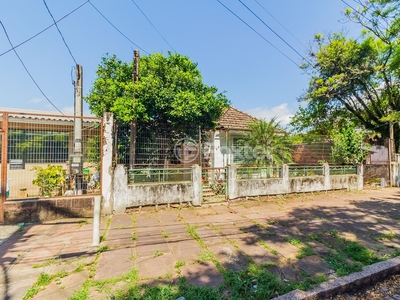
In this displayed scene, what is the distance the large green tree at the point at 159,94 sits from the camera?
21.0 ft

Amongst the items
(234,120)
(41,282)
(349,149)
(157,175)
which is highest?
(234,120)

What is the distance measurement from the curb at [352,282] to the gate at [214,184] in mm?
4205

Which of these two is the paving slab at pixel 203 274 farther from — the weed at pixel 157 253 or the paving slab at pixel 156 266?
the weed at pixel 157 253

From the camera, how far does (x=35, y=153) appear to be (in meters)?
4.98

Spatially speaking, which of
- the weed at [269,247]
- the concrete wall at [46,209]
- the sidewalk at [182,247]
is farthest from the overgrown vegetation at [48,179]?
the weed at [269,247]

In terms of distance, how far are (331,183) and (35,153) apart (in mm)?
10175

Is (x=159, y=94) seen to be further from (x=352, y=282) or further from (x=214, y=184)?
(x=352, y=282)

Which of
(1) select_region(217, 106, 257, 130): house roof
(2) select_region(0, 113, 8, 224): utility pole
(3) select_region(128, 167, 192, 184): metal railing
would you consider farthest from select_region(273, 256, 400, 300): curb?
(1) select_region(217, 106, 257, 130): house roof

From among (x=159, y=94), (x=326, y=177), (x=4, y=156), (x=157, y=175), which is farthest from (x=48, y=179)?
(x=326, y=177)

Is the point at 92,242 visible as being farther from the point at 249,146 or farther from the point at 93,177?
the point at 249,146

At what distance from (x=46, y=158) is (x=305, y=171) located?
8.68 m

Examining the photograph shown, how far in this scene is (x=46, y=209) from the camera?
4.88m

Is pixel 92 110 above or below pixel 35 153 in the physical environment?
above

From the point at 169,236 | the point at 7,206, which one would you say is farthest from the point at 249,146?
the point at 7,206
